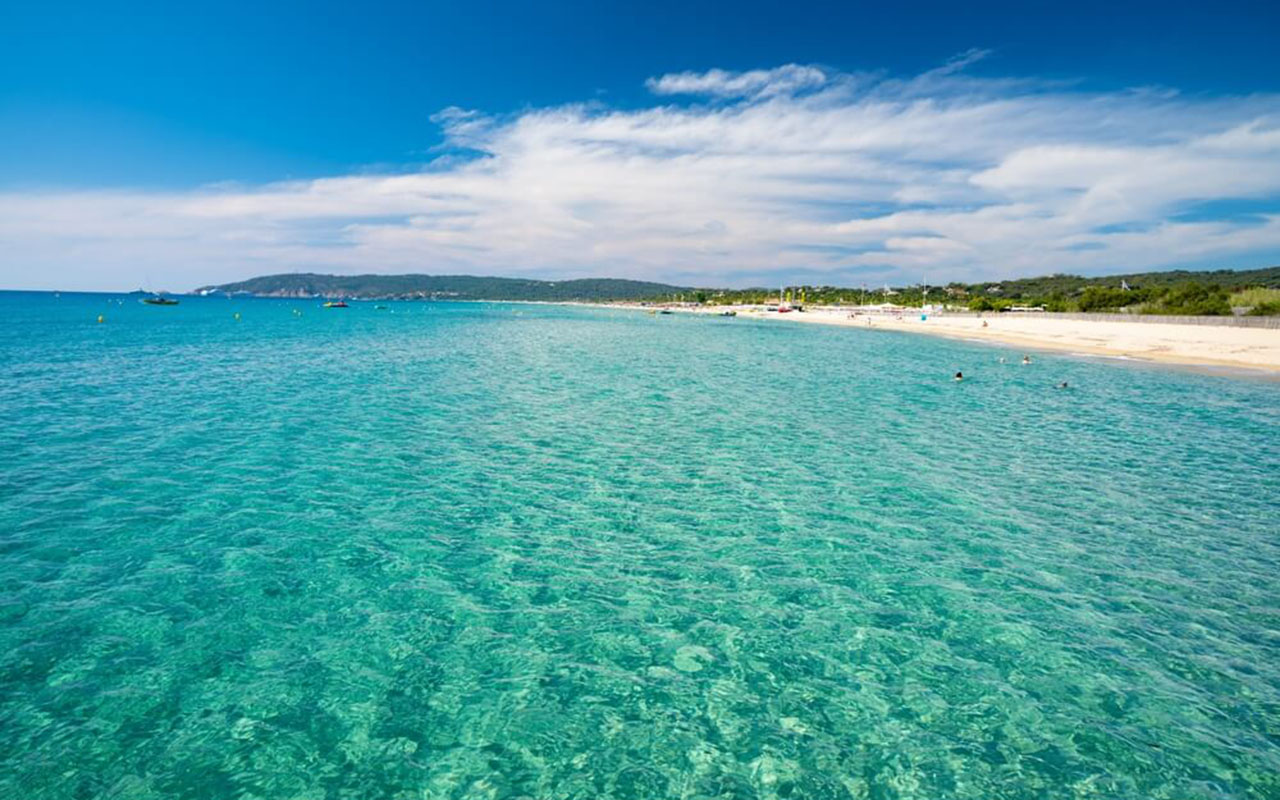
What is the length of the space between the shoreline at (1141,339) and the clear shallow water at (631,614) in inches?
1592

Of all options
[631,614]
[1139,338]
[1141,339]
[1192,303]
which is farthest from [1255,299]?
[631,614]

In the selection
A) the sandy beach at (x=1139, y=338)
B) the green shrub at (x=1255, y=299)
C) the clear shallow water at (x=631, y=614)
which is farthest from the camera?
the green shrub at (x=1255, y=299)

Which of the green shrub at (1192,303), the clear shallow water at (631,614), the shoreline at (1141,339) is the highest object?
the green shrub at (1192,303)

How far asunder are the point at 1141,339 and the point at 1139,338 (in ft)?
3.06

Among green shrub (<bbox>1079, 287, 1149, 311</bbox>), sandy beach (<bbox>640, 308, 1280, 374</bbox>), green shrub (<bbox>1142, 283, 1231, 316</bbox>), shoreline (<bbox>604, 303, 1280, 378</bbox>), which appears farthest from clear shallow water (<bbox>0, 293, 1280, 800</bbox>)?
green shrub (<bbox>1079, 287, 1149, 311</bbox>)

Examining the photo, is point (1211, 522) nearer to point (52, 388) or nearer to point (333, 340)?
point (52, 388)

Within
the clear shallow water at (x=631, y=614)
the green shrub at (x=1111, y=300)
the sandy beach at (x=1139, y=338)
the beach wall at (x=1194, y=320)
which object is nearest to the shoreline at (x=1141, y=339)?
the sandy beach at (x=1139, y=338)

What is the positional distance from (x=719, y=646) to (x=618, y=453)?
459 inches

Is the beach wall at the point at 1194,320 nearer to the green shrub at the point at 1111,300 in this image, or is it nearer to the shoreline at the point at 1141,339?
→ the shoreline at the point at 1141,339

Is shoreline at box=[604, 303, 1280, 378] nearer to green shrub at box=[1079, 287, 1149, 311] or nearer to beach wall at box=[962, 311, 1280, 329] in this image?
beach wall at box=[962, 311, 1280, 329]

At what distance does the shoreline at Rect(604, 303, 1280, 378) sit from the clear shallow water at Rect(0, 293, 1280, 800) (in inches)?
1592

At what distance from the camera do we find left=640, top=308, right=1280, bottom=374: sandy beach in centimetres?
5375

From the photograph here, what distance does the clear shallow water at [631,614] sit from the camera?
Result: 704cm

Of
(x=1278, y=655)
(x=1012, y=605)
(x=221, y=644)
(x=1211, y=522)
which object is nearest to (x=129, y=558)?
(x=221, y=644)
